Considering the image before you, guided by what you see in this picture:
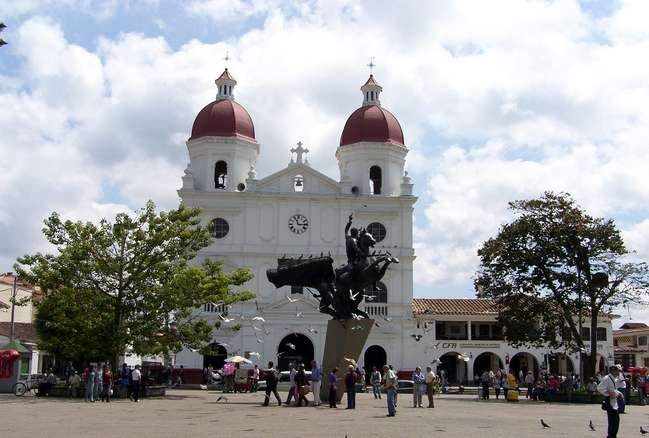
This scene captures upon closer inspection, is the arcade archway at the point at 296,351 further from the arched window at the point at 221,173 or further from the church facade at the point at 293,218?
the arched window at the point at 221,173

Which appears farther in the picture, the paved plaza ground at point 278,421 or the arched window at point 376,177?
the arched window at point 376,177

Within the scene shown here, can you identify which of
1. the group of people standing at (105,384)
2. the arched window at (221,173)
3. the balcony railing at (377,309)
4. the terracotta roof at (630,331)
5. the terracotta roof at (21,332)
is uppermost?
the arched window at (221,173)

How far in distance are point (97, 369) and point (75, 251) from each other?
4412 millimetres

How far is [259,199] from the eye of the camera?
47.4 meters

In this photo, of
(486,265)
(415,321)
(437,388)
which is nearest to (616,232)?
(486,265)

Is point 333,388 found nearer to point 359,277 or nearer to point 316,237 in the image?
point 359,277

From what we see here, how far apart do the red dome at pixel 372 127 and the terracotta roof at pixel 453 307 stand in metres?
10.9

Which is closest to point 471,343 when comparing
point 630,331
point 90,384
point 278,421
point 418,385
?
point 418,385

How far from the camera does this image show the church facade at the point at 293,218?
148 ft

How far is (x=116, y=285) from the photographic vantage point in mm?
27078

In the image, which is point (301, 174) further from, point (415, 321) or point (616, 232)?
point (616, 232)

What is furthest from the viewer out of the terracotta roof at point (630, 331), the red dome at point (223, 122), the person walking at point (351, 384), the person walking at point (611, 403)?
the terracotta roof at point (630, 331)

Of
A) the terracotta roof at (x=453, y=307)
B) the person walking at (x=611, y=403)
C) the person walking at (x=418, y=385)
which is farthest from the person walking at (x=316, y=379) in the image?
the terracotta roof at (x=453, y=307)

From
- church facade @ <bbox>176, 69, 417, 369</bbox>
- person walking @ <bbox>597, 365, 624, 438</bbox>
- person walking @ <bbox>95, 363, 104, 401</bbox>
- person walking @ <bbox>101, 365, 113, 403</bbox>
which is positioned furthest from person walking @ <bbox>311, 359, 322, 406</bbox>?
church facade @ <bbox>176, 69, 417, 369</bbox>
